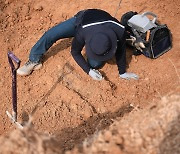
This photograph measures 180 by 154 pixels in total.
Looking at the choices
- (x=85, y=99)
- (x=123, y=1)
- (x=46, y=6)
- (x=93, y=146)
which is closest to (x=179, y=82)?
(x=85, y=99)

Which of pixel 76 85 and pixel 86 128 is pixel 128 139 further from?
pixel 76 85

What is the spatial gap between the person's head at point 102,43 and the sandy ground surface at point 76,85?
743mm

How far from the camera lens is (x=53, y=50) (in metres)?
5.54

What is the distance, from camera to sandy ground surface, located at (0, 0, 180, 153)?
15.7ft

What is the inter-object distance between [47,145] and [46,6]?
3.79m

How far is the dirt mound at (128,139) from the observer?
2824 millimetres

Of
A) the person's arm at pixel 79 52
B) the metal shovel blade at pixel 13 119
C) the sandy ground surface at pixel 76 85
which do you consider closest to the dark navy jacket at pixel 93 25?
the person's arm at pixel 79 52

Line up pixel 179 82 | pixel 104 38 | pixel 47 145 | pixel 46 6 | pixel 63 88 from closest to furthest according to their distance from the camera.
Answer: pixel 47 145 → pixel 104 38 → pixel 179 82 → pixel 63 88 → pixel 46 6

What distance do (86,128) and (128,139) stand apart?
1.62 meters

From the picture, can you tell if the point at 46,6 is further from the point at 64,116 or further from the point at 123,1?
the point at 64,116

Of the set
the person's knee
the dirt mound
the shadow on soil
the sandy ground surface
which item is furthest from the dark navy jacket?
the dirt mound

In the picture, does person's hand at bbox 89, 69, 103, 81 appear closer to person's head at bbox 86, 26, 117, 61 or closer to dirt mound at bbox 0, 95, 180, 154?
person's head at bbox 86, 26, 117, 61

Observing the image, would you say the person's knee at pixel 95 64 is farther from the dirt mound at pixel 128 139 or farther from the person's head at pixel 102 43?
the dirt mound at pixel 128 139

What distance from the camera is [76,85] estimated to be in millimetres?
5141
